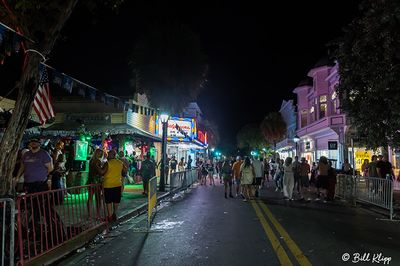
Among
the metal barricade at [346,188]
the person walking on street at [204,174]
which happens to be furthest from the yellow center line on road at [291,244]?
the person walking on street at [204,174]

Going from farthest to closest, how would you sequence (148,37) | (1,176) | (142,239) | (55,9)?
(148,37) < (142,239) < (55,9) < (1,176)

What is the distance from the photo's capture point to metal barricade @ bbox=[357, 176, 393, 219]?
12.6 m

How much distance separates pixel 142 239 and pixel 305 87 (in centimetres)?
3824

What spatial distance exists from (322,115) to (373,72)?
82.3 feet

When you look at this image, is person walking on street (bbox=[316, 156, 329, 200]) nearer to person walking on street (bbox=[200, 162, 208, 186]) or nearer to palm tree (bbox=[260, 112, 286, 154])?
person walking on street (bbox=[200, 162, 208, 186])

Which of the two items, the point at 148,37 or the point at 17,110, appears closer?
the point at 17,110

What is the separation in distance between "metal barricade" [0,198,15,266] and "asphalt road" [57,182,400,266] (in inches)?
52.2

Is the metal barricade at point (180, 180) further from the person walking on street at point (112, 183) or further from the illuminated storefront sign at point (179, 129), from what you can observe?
the person walking on street at point (112, 183)

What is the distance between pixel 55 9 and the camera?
802cm

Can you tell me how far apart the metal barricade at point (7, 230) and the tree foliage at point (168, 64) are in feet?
58.0

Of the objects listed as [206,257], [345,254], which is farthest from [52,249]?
[345,254]

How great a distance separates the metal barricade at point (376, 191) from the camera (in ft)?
41.4

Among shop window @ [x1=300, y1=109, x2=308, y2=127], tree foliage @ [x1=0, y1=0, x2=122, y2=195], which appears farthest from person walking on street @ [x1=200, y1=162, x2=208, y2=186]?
tree foliage @ [x1=0, y1=0, x2=122, y2=195]

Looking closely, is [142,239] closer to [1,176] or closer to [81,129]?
[1,176]
